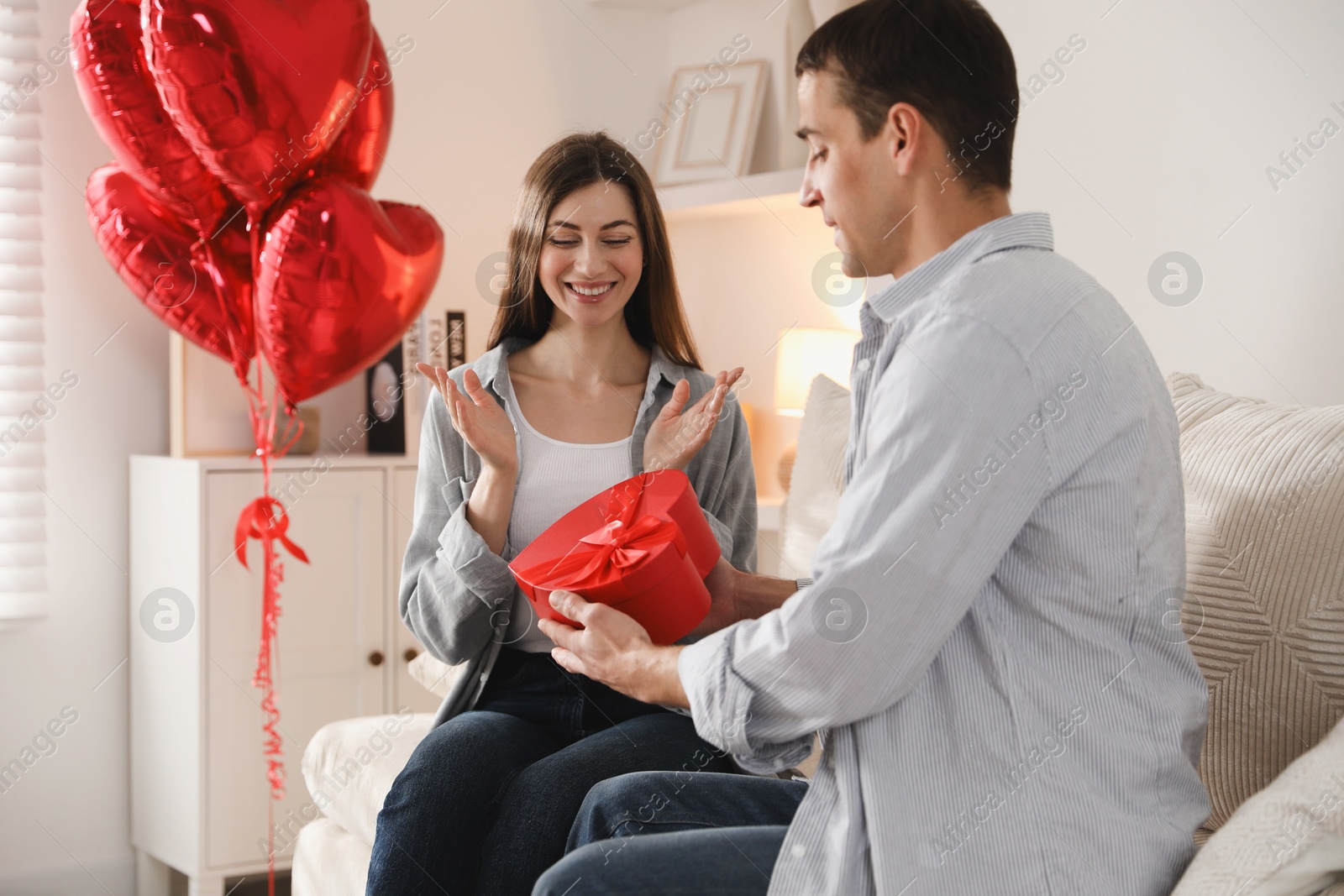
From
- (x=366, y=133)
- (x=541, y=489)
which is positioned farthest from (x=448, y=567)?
(x=366, y=133)

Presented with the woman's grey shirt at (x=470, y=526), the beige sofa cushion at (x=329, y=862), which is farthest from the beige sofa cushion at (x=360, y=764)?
the woman's grey shirt at (x=470, y=526)

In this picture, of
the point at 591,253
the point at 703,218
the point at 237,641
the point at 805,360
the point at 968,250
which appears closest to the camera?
the point at 968,250

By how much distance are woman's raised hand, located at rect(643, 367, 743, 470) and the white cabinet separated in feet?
3.94

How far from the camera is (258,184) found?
5.00 feet

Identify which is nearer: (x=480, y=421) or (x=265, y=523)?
(x=480, y=421)

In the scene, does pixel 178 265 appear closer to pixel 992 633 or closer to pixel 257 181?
pixel 257 181

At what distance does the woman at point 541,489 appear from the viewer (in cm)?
129

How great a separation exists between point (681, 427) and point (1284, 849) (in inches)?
35.0

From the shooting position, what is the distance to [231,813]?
2408 mm

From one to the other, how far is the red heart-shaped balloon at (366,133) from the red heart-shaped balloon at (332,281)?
→ 1.4 inches

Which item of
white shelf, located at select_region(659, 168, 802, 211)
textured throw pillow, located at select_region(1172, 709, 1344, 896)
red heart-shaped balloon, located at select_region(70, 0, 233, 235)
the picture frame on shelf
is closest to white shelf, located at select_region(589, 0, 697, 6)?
the picture frame on shelf

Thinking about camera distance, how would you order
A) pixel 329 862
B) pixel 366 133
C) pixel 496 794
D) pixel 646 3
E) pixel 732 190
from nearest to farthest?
1. pixel 496 794
2. pixel 366 133
3. pixel 329 862
4. pixel 732 190
5. pixel 646 3

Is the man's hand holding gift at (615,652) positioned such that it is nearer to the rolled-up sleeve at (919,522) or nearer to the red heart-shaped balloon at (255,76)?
the rolled-up sleeve at (919,522)

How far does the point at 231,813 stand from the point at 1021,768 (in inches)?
79.8
